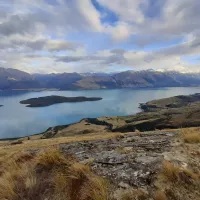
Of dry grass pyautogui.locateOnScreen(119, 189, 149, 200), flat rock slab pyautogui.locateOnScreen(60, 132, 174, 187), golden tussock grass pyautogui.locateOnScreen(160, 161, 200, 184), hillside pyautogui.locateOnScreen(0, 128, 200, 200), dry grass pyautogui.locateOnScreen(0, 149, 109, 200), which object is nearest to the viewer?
dry grass pyautogui.locateOnScreen(119, 189, 149, 200)

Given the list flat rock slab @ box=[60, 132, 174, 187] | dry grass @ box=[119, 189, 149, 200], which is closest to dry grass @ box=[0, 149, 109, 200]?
dry grass @ box=[119, 189, 149, 200]

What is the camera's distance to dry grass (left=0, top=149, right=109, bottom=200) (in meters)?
5.05

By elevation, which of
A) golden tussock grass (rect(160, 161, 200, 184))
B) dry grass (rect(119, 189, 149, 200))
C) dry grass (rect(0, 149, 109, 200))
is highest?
golden tussock grass (rect(160, 161, 200, 184))

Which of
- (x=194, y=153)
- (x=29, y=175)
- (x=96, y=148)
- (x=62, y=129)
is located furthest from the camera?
(x=62, y=129)

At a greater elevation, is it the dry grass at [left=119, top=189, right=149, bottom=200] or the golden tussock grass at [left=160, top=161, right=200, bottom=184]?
the golden tussock grass at [left=160, top=161, right=200, bottom=184]

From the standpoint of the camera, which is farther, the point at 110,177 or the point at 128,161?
the point at 128,161

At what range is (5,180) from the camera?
601 centimetres

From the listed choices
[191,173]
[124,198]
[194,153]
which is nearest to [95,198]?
[124,198]

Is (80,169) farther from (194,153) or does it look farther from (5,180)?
(194,153)

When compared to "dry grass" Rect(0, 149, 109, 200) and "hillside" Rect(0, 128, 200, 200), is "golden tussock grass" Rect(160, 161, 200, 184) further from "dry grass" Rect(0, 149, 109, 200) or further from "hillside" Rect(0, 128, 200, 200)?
"dry grass" Rect(0, 149, 109, 200)

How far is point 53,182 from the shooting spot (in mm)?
5688

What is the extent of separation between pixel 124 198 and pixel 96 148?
14.5 ft

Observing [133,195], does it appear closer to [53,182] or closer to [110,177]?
[110,177]

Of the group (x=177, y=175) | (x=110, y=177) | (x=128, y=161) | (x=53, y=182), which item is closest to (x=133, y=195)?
(x=110, y=177)
